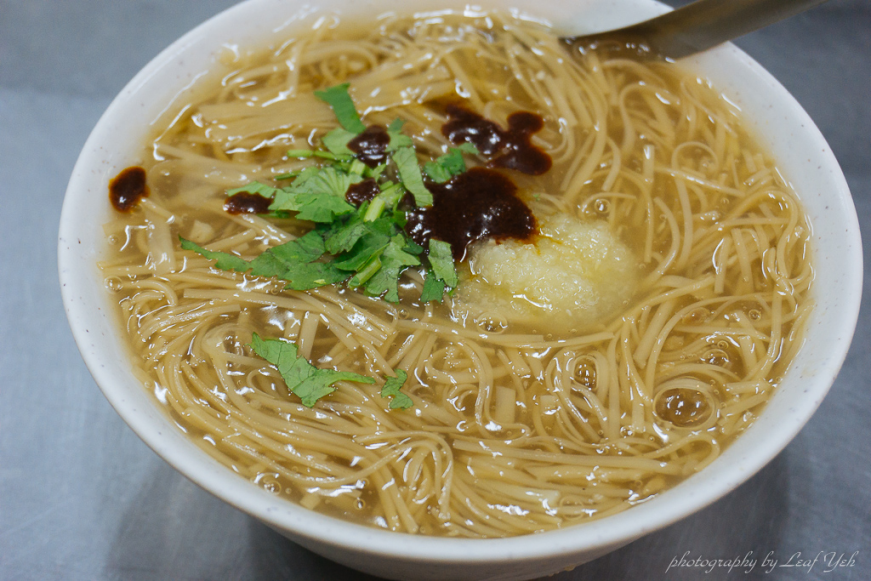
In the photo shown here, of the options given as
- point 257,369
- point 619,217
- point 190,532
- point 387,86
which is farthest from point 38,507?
point 619,217

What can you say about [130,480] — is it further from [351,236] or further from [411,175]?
[411,175]

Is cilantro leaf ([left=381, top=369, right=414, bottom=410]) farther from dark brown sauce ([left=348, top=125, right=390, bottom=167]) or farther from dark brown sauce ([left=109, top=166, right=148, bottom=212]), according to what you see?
dark brown sauce ([left=109, top=166, right=148, bottom=212])

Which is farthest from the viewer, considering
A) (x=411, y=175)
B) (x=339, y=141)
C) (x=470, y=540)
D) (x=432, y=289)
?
(x=339, y=141)

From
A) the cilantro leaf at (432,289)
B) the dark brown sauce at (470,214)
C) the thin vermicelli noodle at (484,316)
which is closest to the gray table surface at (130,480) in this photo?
the thin vermicelli noodle at (484,316)

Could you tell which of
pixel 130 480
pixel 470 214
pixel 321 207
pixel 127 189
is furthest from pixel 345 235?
pixel 130 480

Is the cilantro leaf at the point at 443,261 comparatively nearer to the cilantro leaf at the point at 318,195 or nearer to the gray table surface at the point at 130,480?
the cilantro leaf at the point at 318,195

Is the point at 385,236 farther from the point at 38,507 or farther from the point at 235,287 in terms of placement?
the point at 38,507
